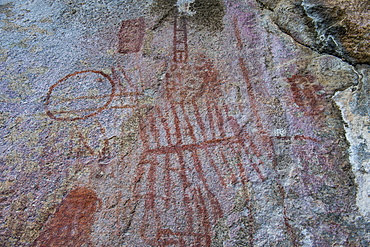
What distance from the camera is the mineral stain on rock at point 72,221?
3.76 ft

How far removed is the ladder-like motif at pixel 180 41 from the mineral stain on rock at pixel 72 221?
85 centimetres

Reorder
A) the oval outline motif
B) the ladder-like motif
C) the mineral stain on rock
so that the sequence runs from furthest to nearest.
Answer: the ladder-like motif → the oval outline motif → the mineral stain on rock

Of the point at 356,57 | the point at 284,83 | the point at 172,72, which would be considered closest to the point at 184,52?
the point at 172,72

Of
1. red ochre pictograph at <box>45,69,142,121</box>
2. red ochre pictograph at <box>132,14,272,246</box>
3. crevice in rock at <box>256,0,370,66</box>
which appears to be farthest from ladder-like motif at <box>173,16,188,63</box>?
crevice in rock at <box>256,0,370,66</box>

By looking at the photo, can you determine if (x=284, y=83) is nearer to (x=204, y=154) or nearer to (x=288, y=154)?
(x=288, y=154)

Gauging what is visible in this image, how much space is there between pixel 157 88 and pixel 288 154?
0.72m

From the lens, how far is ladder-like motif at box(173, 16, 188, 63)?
1657mm

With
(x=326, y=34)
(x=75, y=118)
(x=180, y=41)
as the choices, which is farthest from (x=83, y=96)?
(x=326, y=34)

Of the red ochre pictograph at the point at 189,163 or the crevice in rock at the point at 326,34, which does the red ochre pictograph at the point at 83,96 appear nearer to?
the red ochre pictograph at the point at 189,163

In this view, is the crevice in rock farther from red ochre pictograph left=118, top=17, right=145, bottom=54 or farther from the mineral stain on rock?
the mineral stain on rock

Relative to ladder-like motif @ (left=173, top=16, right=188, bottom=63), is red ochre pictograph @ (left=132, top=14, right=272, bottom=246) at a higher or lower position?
lower

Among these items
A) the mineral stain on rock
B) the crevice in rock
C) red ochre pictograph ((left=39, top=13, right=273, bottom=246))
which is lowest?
the mineral stain on rock

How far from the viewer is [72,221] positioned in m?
1.18

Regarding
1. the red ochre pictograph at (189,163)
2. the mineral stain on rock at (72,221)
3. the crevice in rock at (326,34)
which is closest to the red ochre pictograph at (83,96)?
the red ochre pictograph at (189,163)
